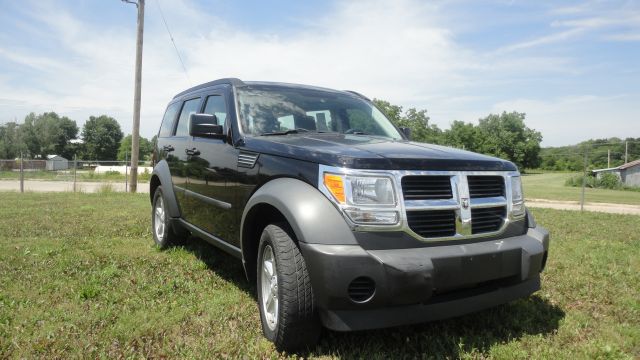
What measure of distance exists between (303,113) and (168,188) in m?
2.17

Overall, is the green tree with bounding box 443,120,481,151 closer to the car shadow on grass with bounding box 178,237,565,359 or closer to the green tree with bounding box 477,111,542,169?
the green tree with bounding box 477,111,542,169

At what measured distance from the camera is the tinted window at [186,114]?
4.95 meters

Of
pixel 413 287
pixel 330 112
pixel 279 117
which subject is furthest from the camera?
pixel 330 112

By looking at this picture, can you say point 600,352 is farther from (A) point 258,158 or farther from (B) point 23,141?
(B) point 23,141

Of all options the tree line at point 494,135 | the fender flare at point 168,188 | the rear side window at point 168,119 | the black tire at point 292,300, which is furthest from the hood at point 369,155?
the tree line at point 494,135

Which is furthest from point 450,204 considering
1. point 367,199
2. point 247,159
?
point 247,159

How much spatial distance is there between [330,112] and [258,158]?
1143mm

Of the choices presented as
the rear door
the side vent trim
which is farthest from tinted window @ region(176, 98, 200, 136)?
the side vent trim

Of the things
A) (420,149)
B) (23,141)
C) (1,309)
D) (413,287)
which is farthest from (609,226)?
(23,141)

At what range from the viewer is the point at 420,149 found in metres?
3.04

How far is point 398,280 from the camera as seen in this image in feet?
7.79

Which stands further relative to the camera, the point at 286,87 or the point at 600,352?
the point at 286,87

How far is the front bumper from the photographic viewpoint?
2.38 m

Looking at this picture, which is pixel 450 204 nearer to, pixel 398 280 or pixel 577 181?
pixel 398 280
